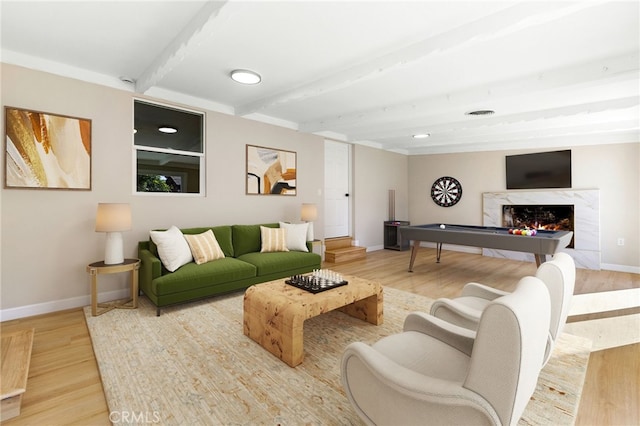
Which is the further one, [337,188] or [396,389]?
[337,188]

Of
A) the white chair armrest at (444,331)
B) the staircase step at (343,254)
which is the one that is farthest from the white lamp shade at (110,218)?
the staircase step at (343,254)

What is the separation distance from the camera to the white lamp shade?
312 centimetres

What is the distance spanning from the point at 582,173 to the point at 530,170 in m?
0.84

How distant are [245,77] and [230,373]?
9.86 feet

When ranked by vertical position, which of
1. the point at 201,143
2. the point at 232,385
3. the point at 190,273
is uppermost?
the point at 201,143

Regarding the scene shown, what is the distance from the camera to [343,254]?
5.89m

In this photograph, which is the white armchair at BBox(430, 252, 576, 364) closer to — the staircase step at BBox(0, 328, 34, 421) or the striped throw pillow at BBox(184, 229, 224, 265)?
the staircase step at BBox(0, 328, 34, 421)

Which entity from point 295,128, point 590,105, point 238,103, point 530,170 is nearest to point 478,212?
point 530,170

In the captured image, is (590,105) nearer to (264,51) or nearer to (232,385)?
(264,51)

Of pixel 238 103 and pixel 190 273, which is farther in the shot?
pixel 238 103

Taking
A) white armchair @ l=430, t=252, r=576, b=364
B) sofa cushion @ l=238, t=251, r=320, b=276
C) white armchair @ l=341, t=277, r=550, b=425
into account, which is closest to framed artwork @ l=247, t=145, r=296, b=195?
sofa cushion @ l=238, t=251, r=320, b=276

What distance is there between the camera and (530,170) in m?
6.38

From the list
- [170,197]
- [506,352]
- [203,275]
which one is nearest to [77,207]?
[170,197]

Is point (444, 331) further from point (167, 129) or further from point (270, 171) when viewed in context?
point (167, 129)
